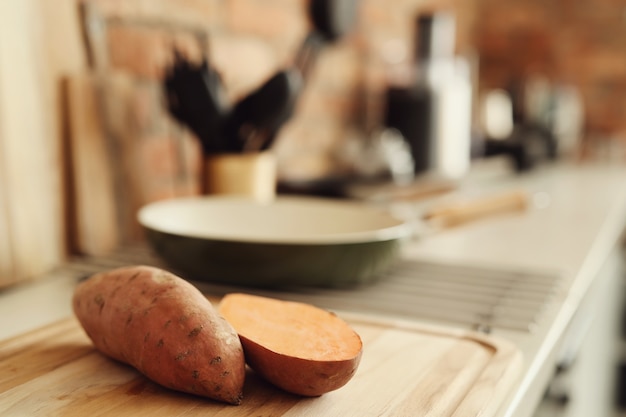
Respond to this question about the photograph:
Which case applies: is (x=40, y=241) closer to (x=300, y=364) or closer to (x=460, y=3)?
(x=300, y=364)

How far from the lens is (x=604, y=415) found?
1491 millimetres

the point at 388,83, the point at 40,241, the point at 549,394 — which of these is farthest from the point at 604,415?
the point at 40,241

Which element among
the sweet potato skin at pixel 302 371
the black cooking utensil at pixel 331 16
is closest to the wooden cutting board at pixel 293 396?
the sweet potato skin at pixel 302 371

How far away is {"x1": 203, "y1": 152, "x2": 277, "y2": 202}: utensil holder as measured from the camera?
1077 millimetres

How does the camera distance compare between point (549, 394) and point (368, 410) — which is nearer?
point (368, 410)

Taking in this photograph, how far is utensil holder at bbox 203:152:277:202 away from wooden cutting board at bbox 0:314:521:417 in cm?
50

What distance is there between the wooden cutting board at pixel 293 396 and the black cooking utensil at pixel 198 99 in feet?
1.55

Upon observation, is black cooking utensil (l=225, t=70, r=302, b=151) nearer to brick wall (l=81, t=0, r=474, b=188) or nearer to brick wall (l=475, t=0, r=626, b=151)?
brick wall (l=81, t=0, r=474, b=188)

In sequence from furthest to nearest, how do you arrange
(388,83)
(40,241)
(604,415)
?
(388,83), (604,415), (40,241)

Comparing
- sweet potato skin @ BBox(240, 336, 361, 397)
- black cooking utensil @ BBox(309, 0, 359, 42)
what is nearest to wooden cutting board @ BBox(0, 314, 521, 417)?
sweet potato skin @ BBox(240, 336, 361, 397)

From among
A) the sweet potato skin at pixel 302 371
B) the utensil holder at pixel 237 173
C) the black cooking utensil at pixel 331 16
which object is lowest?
the sweet potato skin at pixel 302 371

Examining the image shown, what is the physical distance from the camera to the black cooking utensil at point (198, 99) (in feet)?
3.26

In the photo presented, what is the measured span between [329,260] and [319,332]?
0.76 ft

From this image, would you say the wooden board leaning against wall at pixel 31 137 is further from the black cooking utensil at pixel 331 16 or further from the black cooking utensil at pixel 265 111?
the black cooking utensil at pixel 331 16
